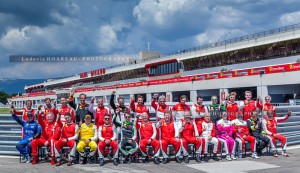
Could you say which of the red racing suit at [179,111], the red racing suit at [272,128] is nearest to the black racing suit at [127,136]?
the red racing suit at [179,111]

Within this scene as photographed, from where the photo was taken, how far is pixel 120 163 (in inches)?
384

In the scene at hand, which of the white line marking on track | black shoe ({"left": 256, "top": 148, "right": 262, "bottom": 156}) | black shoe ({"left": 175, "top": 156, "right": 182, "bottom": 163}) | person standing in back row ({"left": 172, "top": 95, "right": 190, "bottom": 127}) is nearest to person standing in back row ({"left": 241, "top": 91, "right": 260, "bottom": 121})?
black shoe ({"left": 256, "top": 148, "right": 262, "bottom": 156})

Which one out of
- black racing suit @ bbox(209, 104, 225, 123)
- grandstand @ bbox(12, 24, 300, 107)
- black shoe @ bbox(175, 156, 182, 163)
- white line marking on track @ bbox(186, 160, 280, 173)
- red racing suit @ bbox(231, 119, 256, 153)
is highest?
grandstand @ bbox(12, 24, 300, 107)

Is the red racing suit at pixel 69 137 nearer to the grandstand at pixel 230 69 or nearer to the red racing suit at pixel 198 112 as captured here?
the red racing suit at pixel 198 112

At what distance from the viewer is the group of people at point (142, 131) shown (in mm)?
9680

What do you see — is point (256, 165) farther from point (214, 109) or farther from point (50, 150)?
point (50, 150)

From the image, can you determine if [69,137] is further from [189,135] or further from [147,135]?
[189,135]

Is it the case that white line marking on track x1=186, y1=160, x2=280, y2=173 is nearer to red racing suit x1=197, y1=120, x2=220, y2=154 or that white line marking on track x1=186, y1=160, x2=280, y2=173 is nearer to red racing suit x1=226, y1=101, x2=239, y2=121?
red racing suit x1=197, y1=120, x2=220, y2=154

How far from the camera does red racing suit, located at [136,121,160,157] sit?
9.77 m

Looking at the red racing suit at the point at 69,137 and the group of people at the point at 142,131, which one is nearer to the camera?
the red racing suit at the point at 69,137

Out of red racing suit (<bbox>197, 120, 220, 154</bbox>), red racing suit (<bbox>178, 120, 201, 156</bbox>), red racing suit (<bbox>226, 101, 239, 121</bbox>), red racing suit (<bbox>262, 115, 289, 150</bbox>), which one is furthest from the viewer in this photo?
red racing suit (<bbox>226, 101, 239, 121</bbox>)

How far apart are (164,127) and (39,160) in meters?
3.57

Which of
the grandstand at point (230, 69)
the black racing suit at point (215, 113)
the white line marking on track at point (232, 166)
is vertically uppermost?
the grandstand at point (230, 69)

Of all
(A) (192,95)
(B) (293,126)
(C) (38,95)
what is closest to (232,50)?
(A) (192,95)
